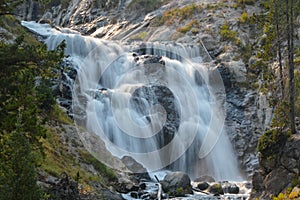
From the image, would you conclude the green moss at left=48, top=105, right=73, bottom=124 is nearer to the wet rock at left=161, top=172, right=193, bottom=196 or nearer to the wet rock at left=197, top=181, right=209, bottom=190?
the wet rock at left=161, top=172, right=193, bottom=196

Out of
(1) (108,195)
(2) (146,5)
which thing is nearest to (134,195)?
(1) (108,195)

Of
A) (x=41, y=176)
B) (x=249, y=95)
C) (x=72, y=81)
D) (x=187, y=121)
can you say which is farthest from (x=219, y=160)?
(x=41, y=176)

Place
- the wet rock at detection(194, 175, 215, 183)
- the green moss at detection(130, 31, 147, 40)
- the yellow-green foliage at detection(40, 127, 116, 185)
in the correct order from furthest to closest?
the green moss at detection(130, 31, 147, 40)
the wet rock at detection(194, 175, 215, 183)
the yellow-green foliage at detection(40, 127, 116, 185)

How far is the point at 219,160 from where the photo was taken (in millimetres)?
29219

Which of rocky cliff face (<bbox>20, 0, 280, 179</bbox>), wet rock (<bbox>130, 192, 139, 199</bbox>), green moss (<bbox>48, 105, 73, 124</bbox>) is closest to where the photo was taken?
wet rock (<bbox>130, 192, 139, 199</bbox>)

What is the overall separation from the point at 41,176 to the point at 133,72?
20039 millimetres

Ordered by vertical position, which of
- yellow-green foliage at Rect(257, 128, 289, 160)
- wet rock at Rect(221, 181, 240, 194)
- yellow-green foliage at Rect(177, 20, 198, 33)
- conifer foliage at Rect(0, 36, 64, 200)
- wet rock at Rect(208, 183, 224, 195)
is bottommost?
wet rock at Rect(221, 181, 240, 194)

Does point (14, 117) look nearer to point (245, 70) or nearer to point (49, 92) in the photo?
point (49, 92)

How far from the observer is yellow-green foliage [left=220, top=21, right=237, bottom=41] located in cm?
3881

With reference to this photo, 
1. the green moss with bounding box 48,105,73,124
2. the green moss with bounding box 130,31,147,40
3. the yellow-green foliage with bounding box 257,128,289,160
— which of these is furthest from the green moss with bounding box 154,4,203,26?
the yellow-green foliage with bounding box 257,128,289,160

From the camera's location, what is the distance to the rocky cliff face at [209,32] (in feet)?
103

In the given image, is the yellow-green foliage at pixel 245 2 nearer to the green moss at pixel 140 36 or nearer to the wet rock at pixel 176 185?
the green moss at pixel 140 36

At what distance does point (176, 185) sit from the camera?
68.7ft

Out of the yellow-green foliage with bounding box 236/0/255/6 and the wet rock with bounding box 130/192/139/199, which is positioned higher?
the yellow-green foliage with bounding box 236/0/255/6
